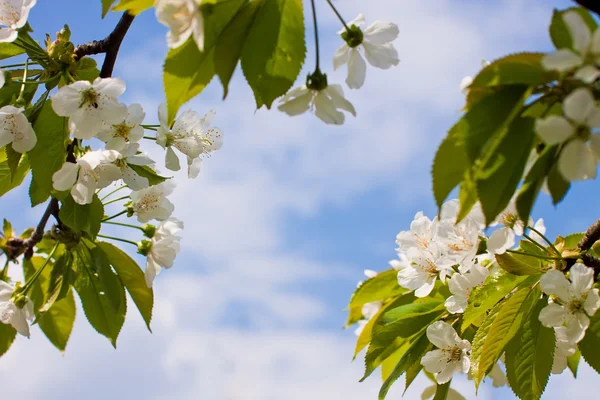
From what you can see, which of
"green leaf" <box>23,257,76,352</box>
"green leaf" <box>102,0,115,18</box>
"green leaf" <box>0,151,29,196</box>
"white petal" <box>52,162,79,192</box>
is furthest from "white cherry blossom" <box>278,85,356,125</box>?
"green leaf" <box>23,257,76,352</box>

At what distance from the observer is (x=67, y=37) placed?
84.3 inches

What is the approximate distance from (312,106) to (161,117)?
2.30 ft

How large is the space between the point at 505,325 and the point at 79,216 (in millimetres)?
1388

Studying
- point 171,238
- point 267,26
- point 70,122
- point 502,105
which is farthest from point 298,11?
point 171,238

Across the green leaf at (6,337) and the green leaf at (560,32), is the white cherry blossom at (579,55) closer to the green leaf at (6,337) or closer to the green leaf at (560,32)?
the green leaf at (560,32)

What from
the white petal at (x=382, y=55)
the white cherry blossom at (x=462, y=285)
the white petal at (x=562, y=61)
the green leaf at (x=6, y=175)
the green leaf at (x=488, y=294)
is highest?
the green leaf at (x=6, y=175)

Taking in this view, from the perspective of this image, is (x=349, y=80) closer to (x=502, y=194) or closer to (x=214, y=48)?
(x=214, y=48)

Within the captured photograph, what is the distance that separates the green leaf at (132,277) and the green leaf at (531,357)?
4.36 feet

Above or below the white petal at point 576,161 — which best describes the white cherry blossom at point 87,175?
above

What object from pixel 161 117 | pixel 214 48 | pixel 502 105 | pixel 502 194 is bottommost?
pixel 502 194

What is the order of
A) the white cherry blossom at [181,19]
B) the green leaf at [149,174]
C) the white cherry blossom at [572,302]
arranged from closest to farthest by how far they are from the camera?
the white cherry blossom at [181,19] → the white cherry blossom at [572,302] → the green leaf at [149,174]

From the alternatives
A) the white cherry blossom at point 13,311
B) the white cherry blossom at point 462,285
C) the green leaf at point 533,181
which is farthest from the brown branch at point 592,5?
the white cherry blossom at point 13,311

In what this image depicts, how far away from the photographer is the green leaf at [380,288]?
2.50m

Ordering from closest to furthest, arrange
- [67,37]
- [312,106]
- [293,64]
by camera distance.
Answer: [293,64]
[312,106]
[67,37]
